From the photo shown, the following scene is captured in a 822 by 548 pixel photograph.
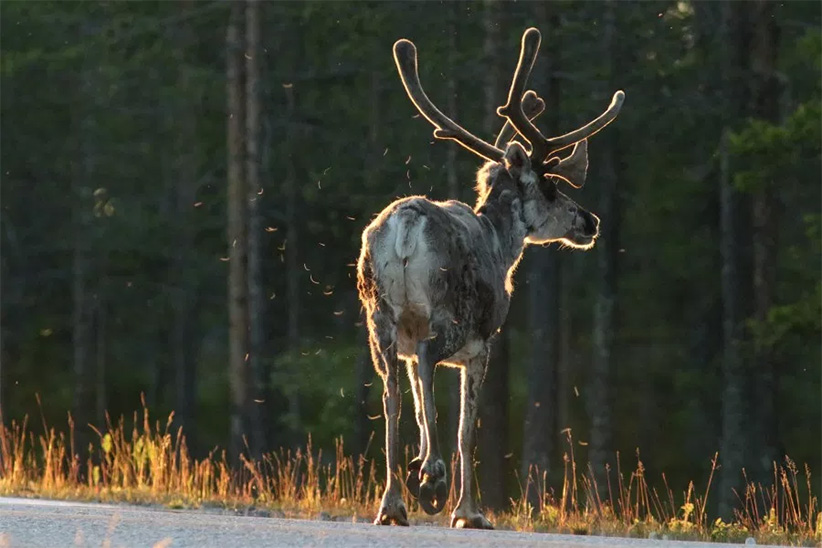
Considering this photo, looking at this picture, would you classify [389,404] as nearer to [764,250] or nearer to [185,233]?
[764,250]

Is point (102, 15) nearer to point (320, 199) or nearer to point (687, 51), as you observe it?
point (320, 199)

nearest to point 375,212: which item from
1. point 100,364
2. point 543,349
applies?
point 543,349

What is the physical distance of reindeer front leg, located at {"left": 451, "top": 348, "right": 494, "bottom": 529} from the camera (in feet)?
37.1

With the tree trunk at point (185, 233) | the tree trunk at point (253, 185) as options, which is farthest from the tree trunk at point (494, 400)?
the tree trunk at point (185, 233)

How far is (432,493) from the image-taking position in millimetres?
10430

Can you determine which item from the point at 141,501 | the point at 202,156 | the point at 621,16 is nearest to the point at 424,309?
the point at 141,501

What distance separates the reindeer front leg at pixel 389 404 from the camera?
35.9ft

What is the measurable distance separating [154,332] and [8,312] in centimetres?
510

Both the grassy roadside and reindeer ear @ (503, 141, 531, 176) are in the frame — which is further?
reindeer ear @ (503, 141, 531, 176)

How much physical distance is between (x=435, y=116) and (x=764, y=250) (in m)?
17.4

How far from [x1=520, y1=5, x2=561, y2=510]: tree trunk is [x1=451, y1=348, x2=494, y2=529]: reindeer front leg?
13255mm

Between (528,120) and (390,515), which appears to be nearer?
(390,515)

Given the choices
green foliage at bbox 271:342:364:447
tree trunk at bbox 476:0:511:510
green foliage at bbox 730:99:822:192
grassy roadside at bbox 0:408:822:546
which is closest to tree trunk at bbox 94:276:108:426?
green foliage at bbox 271:342:364:447

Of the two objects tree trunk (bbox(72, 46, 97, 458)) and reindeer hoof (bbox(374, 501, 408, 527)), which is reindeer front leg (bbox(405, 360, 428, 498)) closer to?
reindeer hoof (bbox(374, 501, 408, 527))
